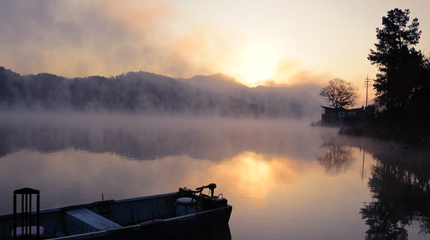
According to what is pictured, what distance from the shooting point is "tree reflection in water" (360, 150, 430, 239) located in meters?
14.5

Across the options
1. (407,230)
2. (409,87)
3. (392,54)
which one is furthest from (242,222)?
(392,54)

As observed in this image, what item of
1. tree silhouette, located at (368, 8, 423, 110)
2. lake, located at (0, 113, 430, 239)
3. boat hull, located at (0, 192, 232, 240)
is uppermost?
tree silhouette, located at (368, 8, 423, 110)

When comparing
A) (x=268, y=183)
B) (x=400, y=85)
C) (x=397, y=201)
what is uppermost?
(x=400, y=85)

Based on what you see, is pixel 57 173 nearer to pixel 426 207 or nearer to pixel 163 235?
pixel 163 235

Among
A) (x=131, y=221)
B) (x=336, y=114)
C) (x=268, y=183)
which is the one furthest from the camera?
(x=336, y=114)

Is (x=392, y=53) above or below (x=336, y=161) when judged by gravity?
above

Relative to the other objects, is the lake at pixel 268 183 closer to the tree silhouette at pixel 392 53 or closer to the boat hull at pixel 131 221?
the boat hull at pixel 131 221

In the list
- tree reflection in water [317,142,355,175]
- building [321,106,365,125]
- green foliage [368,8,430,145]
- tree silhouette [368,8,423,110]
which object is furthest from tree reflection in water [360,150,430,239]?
building [321,106,365,125]

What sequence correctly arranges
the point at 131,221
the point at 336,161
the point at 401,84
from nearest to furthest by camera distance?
the point at 131,221 < the point at 336,161 < the point at 401,84

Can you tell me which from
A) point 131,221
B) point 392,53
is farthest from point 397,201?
point 392,53

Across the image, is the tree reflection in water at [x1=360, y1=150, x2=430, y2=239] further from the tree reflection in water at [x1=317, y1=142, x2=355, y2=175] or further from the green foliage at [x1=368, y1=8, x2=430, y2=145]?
the green foliage at [x1=368, y1=8, x2=430, y2=145]

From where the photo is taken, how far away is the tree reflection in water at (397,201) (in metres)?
14.5

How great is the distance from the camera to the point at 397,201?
19109 mm

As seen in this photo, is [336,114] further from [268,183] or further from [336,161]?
[268,183]
